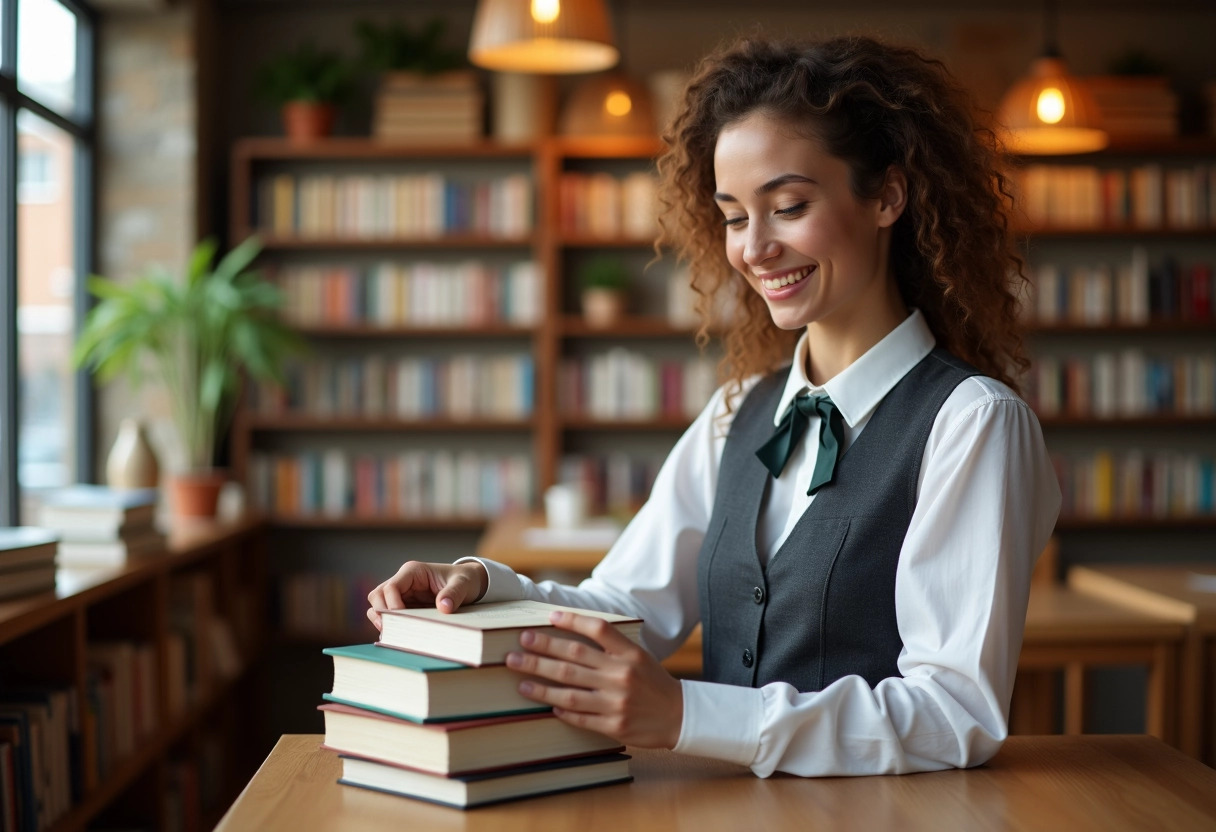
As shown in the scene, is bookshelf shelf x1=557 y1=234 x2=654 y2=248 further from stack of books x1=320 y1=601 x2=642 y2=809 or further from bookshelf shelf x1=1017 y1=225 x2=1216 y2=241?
stack of books x1=320 y1=601 x2=642 y2=809

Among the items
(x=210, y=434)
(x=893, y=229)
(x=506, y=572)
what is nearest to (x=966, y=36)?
(x=210, y=434)

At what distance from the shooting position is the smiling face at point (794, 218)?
1546 mm

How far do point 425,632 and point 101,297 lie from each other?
415 centimetres

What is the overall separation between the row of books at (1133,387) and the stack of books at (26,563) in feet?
13.6

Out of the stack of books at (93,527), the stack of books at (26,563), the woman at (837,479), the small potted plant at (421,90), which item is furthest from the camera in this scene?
the small potted plant at (421,90)

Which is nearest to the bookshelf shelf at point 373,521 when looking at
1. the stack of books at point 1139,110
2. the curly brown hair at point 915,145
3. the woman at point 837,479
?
the stack of books at point 1139,110

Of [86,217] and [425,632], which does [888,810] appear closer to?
[425,632]

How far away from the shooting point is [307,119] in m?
5.24

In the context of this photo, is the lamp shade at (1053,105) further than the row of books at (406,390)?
No

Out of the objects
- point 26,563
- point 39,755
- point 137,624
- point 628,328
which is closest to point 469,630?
point 26,563

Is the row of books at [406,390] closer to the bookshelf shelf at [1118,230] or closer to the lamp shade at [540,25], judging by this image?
the lamp shade at [540,25]

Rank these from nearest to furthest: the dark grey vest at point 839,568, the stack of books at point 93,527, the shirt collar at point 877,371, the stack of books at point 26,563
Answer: the dark grey vest at point 839,568
the shirt collar at point 877,371
the stack of books at point 26,563
the stack of books at point 93,527

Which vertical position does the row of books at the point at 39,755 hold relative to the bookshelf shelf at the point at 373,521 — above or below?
below

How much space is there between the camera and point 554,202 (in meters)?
5.29
